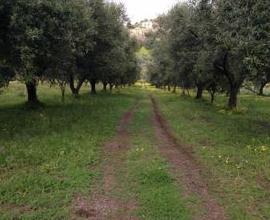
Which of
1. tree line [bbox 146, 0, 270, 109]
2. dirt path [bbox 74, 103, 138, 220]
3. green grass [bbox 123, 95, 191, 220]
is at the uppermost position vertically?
tree line [bbox 146, 0, 270, 109]

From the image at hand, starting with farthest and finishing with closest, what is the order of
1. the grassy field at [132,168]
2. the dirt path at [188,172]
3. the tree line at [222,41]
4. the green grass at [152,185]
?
the tree line at [222,41], the grassy field at [132,168], the dirt path at [188,172], the green grass at [152,185]

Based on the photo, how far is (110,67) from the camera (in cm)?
4922

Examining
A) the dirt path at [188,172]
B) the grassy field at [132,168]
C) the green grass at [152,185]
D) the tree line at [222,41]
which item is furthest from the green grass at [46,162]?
the tree line at [222,41]

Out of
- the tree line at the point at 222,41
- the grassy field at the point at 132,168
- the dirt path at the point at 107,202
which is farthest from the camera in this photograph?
the tree line at the point at 222,41

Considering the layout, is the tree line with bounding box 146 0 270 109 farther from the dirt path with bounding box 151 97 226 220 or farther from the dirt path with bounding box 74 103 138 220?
the dirt path with bounding box 74 103 138 220

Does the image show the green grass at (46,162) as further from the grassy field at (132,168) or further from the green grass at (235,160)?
the green grass at (235,160)

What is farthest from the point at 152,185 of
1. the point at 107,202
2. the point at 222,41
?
the point at 222,41

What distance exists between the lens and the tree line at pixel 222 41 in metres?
21.2

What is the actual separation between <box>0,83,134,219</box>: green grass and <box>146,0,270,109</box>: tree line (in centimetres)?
872

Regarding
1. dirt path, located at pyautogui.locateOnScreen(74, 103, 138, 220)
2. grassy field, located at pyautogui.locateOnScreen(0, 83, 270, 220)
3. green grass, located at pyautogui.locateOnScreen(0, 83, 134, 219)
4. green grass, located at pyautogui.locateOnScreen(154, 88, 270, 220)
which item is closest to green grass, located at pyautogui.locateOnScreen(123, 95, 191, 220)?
grassy field, located at pyautogui.locateOnScreen(0, 83, 270, 220)

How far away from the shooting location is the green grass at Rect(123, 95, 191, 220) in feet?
35.3

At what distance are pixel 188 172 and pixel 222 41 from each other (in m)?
13.3

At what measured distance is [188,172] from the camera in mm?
14641

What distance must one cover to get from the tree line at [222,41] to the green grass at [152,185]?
7.41 meters
